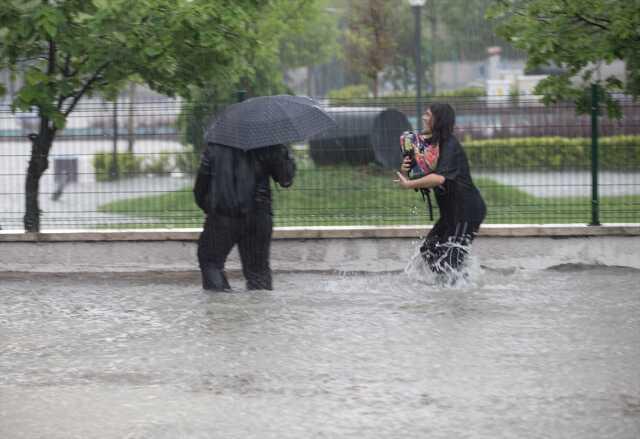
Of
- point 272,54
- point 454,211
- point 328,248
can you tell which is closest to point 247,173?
point 454,211

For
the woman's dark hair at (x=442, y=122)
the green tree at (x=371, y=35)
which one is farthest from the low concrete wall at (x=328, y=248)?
the green tree at (x=371, y=35)

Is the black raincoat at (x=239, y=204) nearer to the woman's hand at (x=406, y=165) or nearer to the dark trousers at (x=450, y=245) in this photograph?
the woman's hand at (x=406, y=165)

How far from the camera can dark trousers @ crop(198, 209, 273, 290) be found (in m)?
10.2

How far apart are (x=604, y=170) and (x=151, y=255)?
178 inches

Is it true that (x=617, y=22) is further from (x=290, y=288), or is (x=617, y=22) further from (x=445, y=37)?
(x=445, y=37)

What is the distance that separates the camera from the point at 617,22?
11.1m

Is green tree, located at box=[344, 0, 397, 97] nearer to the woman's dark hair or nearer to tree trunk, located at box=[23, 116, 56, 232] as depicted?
tree trunk, located at box=[23, 116, 56, 232]

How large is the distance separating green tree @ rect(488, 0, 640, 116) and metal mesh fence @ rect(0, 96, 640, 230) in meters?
0.22

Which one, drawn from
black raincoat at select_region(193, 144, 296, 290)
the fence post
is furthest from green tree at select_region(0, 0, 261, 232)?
the fence post

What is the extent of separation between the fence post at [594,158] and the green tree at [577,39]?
0.25 feet

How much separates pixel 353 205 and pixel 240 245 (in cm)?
213

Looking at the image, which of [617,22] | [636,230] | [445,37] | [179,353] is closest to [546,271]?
[636,230]

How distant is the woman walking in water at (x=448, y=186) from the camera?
10.4m

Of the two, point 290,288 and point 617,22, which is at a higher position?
point 617,22
